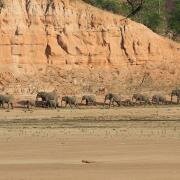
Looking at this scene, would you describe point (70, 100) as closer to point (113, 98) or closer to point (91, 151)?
point (113, 98)

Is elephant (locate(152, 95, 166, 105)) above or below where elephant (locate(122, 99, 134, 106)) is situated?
above

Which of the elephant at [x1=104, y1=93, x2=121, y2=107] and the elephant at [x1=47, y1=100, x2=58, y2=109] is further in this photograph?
the elephant at [x1=104, y1=93, x2=121, y2=107]

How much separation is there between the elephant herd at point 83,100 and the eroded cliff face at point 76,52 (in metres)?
2.73

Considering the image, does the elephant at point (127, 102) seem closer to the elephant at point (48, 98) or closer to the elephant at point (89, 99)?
the elephant at point (89, 99)

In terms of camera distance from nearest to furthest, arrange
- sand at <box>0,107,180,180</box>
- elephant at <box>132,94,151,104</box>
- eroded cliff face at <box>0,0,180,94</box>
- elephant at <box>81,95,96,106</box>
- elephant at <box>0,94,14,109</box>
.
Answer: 1. sand at <box>0,107,180,180</box>
2. elephant at <box>0,94,14,109</box>
3. elephant at <box>81,95,96,106</box>
4. elephant at <box>132,94,151,104</box>
5. eroded cliff face at <box>0,0,180,94</box>

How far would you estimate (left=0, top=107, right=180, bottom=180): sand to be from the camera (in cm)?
1184

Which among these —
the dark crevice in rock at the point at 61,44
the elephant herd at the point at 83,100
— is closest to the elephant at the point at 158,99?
the elephant herd at the point at 83,100

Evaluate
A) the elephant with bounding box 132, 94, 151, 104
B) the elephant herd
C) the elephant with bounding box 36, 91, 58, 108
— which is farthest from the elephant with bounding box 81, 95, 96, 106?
the elephant with bounding box 132, 94, 151, 104

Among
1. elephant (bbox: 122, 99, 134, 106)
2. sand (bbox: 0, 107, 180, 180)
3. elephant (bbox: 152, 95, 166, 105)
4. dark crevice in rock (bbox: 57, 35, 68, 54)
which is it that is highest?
dark crevice in rock (bbox: 57, 35, 68, 54)

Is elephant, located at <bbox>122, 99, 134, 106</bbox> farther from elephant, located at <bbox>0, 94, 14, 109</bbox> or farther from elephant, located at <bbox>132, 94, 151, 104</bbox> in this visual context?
elephant, located at <bbox>0, 94, 14, 109</bbox>

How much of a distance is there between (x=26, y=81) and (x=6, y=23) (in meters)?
4.35

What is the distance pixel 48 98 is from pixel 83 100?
283cm

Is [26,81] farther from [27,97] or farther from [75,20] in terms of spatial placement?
[75,20]

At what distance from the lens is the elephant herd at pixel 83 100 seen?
35969 mm
